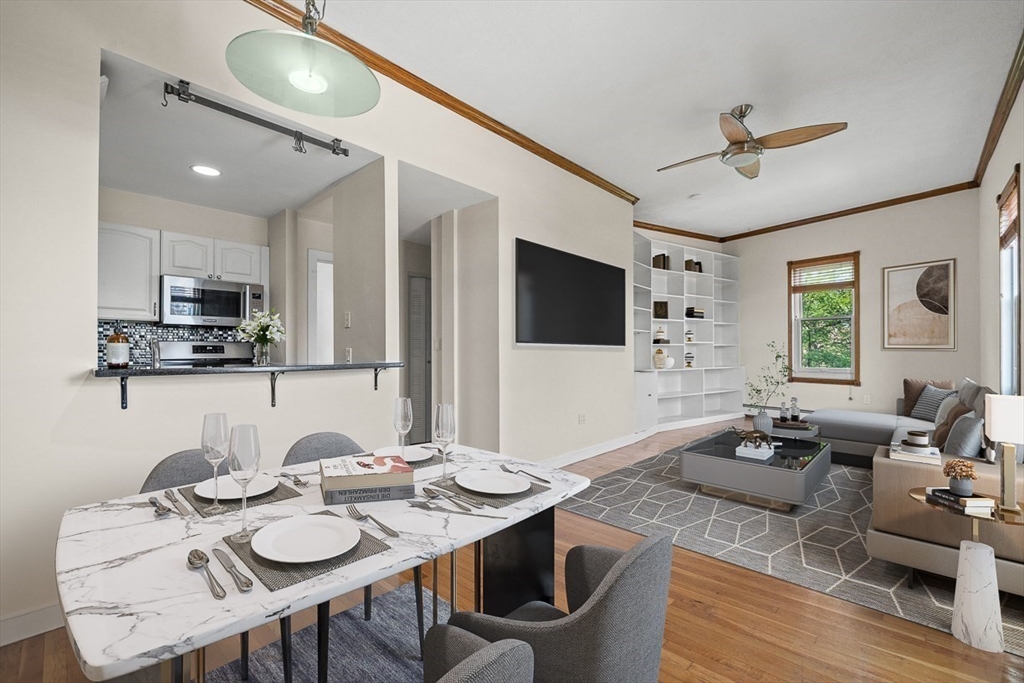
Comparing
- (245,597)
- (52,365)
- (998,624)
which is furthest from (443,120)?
(998,624)

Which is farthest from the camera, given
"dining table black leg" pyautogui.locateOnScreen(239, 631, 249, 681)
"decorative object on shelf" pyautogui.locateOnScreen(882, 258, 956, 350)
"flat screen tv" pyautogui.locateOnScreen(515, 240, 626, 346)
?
"decorative object on shelf" pyautogui.locateOnScreen(882, 258, 956, 350)

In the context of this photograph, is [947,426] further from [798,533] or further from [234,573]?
[234,573]

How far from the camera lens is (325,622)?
1.37 meters

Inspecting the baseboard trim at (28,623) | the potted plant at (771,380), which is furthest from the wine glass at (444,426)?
the potted plant at (771,380)

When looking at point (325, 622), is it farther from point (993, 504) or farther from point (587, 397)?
point (587, 397)

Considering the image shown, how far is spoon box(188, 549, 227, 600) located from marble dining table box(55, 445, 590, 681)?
1cm

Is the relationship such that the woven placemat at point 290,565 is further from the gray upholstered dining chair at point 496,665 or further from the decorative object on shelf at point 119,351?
the decorative object on shelf at point 119,351

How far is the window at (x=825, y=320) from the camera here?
633 centimetres

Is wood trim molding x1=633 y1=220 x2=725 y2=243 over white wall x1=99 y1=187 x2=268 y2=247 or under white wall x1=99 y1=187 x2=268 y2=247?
over

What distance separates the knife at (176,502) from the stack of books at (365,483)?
0.33 metres

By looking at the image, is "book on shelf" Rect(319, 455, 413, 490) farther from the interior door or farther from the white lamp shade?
the interior door

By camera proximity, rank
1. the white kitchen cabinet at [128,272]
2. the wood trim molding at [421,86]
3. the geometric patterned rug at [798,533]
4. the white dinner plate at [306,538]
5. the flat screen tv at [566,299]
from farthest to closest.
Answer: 1. the flat screen tv at [566,299]
2. the white kitchen cabinet at [128,272]
3. the wood trim molding at [421,86]
4. the geometric patterned rug at [798,533]
5. the white dinner plate at [306,538]


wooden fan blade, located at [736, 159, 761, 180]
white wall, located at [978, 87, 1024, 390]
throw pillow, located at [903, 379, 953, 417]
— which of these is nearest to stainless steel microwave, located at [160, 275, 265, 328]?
wooden fan blade, located at [736, 159, 761, 180]

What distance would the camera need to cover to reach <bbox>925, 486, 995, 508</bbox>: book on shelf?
188cm
